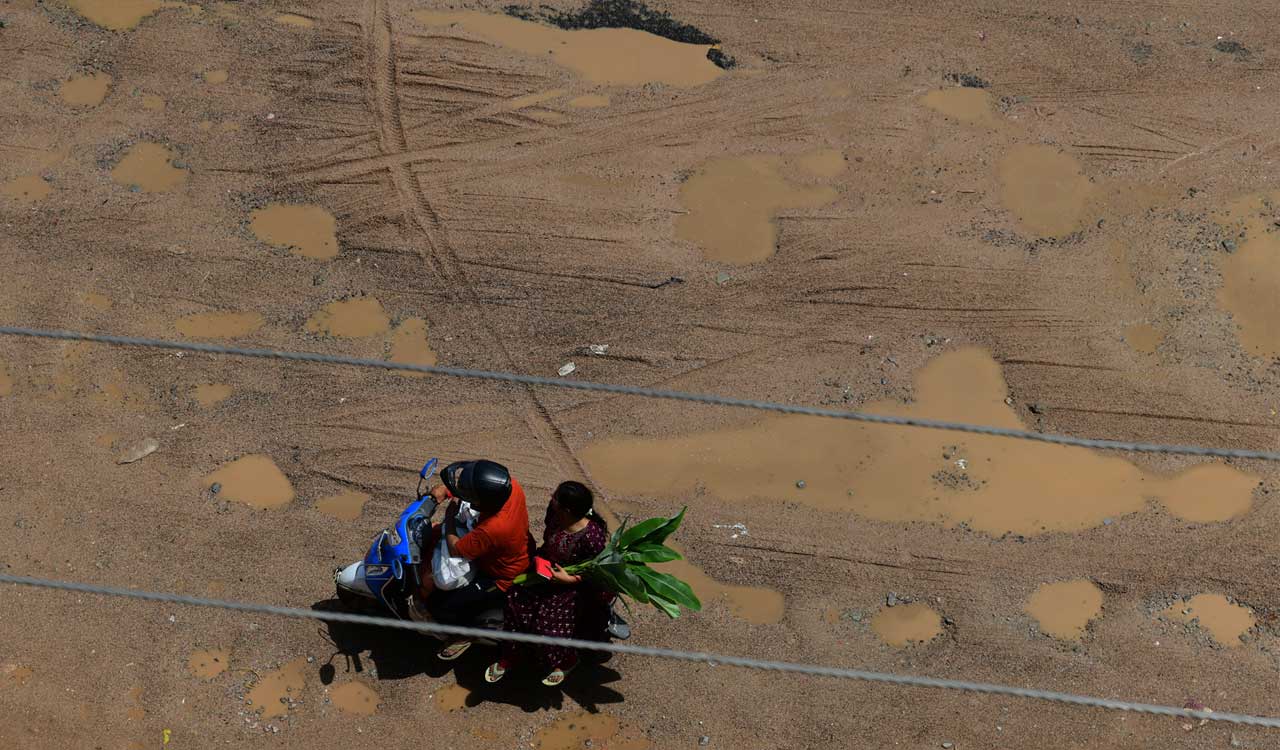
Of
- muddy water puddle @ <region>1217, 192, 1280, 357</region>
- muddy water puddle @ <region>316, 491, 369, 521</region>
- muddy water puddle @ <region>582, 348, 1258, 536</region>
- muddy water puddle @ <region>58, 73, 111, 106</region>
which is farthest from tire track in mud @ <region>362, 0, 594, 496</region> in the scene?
muddy water puddle @ <region>1217, 192, 1280, 357</region>

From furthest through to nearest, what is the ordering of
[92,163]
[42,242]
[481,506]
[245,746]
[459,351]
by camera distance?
[92,163]
[42,242]
[459,351]
[245,746]
[481,506]

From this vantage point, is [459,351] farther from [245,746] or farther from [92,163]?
[92,163]

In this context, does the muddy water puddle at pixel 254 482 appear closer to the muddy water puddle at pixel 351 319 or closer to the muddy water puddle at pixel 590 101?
the muddy water puddle at pixel 351 319

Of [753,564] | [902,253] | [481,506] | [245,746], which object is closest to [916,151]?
[902,253]

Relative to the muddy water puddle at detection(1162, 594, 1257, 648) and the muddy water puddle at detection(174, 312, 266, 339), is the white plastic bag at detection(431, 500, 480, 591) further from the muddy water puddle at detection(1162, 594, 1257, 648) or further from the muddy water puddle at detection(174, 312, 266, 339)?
the muddy water puddle at detection(1162, 594, 1257, 648)

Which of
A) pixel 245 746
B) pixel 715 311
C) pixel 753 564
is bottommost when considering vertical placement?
pixel 245 746

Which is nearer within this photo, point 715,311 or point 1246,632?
point 1246,632

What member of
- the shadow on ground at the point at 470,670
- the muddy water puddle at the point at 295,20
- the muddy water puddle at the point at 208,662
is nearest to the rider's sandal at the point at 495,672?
the shadow on ground at the point at 470,670
